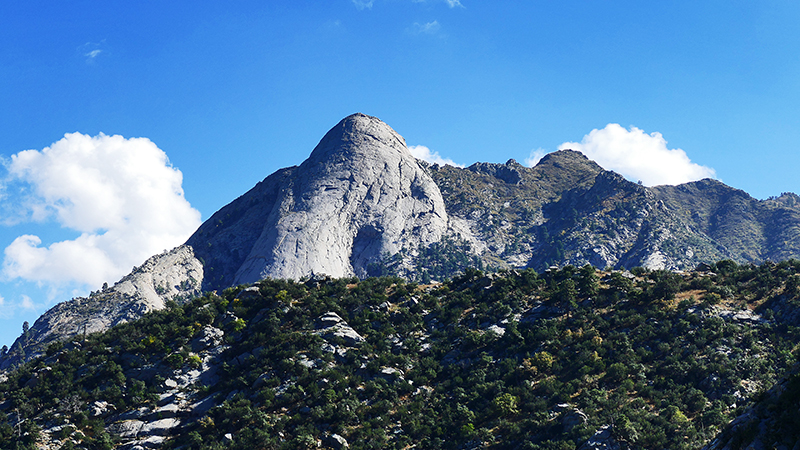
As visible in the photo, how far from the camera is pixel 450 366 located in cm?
6806

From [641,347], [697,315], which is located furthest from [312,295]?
[697,315]

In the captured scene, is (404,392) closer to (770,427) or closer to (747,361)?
(747,361)

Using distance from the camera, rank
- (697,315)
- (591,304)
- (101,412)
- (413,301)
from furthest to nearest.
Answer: (413,301) < (591,304) < (697,315) < (101,412)

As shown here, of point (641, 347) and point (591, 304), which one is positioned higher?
point (591, 304)

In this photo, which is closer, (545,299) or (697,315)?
(697,315)

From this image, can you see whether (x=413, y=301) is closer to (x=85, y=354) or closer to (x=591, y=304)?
(x=591, y=304)

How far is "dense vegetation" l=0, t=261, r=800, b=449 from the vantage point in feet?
180

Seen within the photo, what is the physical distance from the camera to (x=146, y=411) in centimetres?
6188

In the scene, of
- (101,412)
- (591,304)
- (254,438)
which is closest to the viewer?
(254,438)

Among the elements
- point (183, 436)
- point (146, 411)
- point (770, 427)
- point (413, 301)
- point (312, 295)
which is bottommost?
point (770, 427)

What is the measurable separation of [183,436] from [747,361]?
192 feet

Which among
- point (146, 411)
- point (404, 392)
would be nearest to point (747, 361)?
point (404, 392)

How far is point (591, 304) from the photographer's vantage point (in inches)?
3000

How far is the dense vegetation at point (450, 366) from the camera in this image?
54938mm
